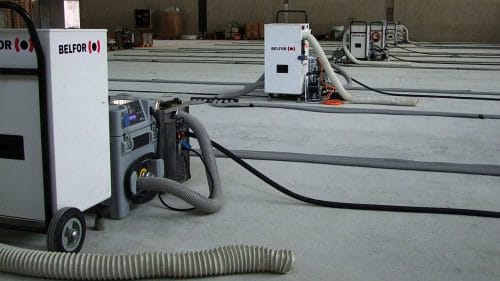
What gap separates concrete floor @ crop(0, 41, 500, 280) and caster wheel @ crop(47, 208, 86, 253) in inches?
5.5

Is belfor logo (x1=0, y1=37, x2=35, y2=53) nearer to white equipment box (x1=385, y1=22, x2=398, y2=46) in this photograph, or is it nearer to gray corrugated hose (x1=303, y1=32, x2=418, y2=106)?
gray corrugated hose (x1=303, y1=32, x2=418, y2=106)

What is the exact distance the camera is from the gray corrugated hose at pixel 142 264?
97.6 inches

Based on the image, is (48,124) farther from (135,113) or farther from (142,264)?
(135,113)

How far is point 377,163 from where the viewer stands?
4.61m

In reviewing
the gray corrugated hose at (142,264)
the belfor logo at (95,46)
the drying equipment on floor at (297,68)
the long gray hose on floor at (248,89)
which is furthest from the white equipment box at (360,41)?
the gray corrugated hose at (142,264)

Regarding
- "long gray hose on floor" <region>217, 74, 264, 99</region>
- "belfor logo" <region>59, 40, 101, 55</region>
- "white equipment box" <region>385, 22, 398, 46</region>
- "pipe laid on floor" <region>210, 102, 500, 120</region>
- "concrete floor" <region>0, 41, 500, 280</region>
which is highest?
"white equipment box" <region>385, 22, 398, 46</region>

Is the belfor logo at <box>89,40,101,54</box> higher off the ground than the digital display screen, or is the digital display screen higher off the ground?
the belfor logo at <box>89,40,101,54</box>

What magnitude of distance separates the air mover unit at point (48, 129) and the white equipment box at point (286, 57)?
5.17 m

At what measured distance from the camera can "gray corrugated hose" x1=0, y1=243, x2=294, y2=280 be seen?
2479 mm

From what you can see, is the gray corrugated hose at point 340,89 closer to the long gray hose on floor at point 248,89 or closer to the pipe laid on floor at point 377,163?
the long gray hose on floor at point 248,89

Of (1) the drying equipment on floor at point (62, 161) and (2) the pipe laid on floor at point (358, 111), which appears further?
(2) the pipe laid on floor at point (358, 111)

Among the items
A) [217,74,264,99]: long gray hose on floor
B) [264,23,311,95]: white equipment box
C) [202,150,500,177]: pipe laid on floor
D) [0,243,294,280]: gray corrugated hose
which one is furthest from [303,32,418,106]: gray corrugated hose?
[0,243,294,280]: gray corrugated hose

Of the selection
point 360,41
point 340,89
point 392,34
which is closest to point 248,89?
point 340,89

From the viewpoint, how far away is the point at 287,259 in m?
2.63
